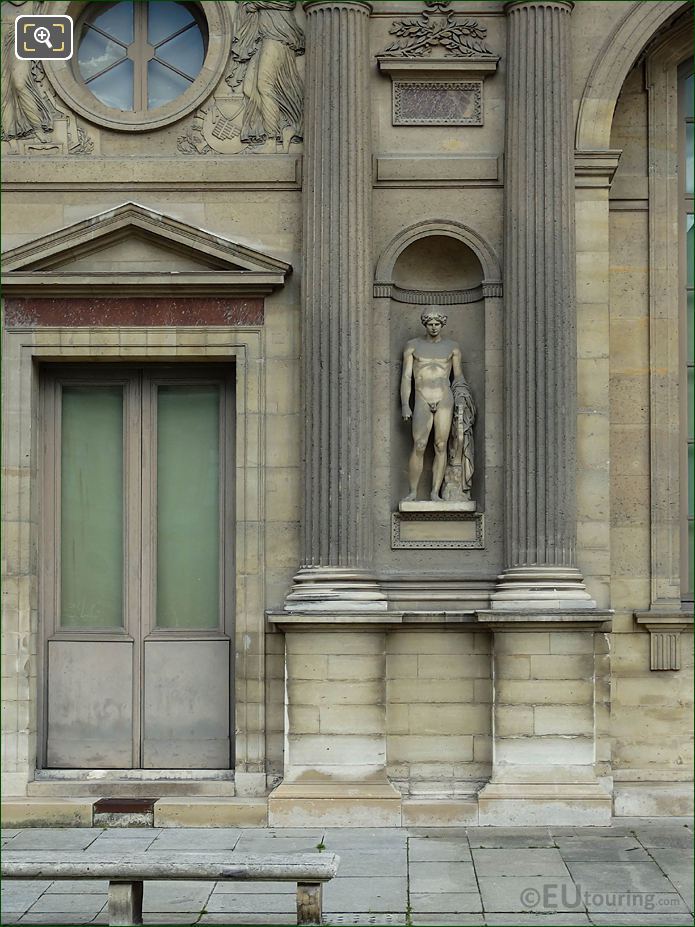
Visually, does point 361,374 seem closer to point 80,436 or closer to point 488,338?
point 488,338

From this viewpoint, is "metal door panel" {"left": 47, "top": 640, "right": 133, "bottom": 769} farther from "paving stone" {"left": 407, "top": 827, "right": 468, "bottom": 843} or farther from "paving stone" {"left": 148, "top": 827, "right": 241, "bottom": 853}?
"paving stone" {"left": 407, "top": 827, "right": 468, "bottom": 843}

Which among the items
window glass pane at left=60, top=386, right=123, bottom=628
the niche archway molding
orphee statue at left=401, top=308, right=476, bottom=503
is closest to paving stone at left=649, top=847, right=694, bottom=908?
orphee statue at left=401, top=308, right=476, bottom=503

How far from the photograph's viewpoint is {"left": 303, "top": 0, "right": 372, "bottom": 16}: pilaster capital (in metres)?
13.0

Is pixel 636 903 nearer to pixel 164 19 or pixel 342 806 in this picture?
pixel 342 806

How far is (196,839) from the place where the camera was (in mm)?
12094

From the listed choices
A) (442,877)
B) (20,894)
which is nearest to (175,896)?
(20,894)

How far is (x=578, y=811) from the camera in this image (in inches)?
485

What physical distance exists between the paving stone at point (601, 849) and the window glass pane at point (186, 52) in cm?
751

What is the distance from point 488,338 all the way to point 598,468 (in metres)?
1.50

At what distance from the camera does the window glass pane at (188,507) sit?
44.2 ft

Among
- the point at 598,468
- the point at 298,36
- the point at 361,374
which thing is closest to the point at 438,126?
the point at 298,36

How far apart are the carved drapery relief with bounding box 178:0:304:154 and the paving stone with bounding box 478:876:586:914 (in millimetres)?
6578

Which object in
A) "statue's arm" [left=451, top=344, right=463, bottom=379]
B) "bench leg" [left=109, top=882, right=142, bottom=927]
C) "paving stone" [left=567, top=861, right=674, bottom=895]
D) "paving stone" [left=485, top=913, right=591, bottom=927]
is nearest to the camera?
"bench leg" [left=109, top=882, right=142, bottom=927]

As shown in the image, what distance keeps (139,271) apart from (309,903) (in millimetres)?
6134
